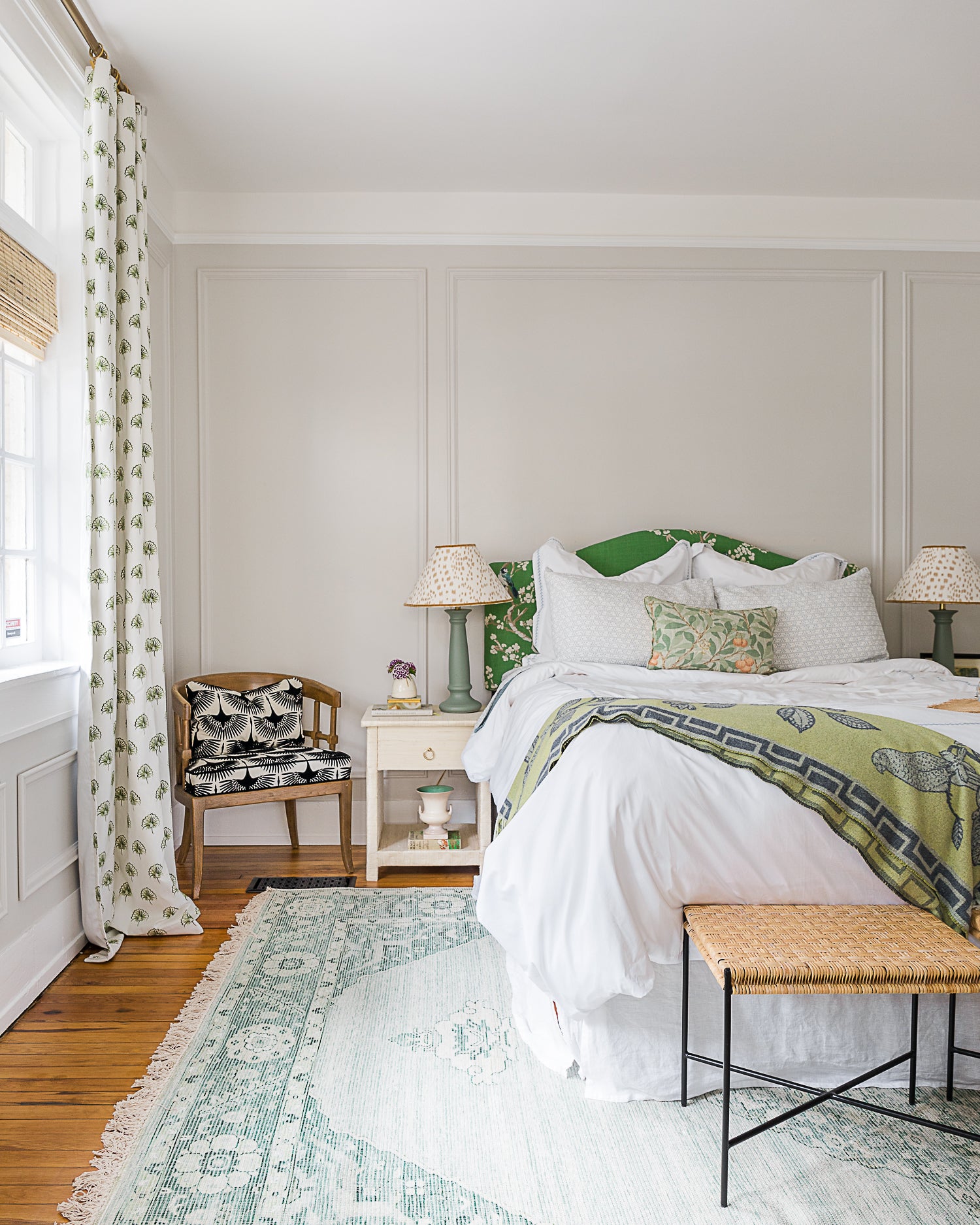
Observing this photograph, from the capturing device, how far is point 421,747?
11.3 feet

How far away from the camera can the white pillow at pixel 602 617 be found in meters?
3.30

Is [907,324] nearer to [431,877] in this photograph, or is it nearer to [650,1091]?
[431,877]

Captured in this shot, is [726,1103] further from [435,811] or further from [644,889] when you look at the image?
[435,811]

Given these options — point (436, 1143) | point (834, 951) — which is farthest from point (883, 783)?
point (436, 1143)

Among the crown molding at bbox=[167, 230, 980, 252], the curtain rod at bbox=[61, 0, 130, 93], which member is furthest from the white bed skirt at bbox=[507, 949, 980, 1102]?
the crown molding at bbox=[167, 230, 980, 252]

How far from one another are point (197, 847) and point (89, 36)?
261 cm

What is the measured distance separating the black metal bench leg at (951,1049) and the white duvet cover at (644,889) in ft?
0.21

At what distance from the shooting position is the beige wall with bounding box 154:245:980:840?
3.89 meters

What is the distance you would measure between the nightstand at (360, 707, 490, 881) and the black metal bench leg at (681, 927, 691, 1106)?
5.38ft

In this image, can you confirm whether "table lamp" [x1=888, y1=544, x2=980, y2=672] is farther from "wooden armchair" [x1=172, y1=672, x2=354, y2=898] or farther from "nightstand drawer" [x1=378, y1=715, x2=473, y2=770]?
"wooden armchair" [x1=172, y1=672, x2=354, y2=898]

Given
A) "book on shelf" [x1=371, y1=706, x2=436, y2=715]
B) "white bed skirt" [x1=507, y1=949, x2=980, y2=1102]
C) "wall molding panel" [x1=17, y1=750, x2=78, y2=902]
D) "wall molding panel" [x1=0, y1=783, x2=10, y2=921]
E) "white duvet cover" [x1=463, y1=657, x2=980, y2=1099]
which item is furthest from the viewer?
"book on shelf" [x1=371, y1=706, x2=436, y2=715]

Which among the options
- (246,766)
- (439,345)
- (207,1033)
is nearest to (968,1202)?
(207,1033)

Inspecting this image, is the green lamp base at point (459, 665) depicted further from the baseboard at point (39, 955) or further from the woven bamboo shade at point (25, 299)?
the woven bamboo shade at point (25, 299)

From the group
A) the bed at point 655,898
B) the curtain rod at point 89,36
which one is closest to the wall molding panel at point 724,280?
the curtain rod at point 89,36
